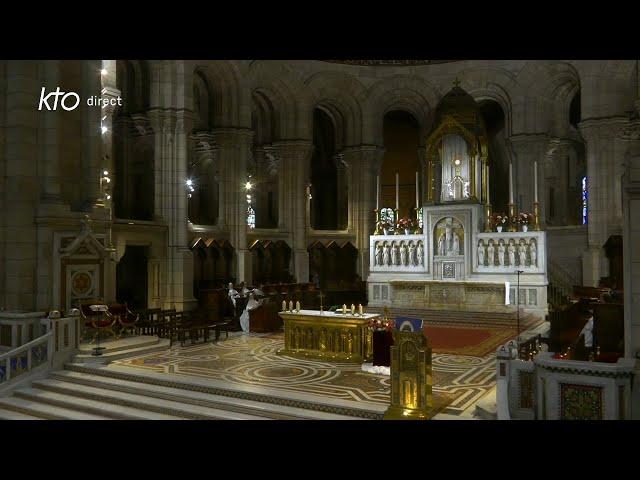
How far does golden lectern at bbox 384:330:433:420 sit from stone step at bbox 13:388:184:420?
327cm

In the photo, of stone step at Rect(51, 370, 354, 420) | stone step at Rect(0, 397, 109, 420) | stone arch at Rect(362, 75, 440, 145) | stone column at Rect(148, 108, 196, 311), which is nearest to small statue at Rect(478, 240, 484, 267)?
stone arch at Rect(362, 75, 440, 145)

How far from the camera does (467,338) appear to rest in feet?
46.8

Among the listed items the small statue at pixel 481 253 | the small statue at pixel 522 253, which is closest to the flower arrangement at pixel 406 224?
the small statue at pixel 481 253

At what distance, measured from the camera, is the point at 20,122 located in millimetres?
12055

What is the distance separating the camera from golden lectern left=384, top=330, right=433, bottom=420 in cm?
763

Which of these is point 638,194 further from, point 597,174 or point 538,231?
point 597,174

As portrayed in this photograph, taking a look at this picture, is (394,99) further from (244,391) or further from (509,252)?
(244,391)

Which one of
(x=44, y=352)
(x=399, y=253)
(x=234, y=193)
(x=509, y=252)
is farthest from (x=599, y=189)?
(x=44, y=352)

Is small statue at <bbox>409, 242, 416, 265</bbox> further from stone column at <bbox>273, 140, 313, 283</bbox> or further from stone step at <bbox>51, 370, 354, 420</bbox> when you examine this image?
stone step at <bbox>51, 370, 354, 420</bbox>

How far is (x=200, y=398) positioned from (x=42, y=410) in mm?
2685

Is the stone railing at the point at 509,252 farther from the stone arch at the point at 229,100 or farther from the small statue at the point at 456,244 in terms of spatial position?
the stone arch at the point at 229,100

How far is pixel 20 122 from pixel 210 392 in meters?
7.33

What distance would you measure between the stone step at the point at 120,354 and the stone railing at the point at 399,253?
9.61 metres

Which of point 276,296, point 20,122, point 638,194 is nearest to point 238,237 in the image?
point 276,296
